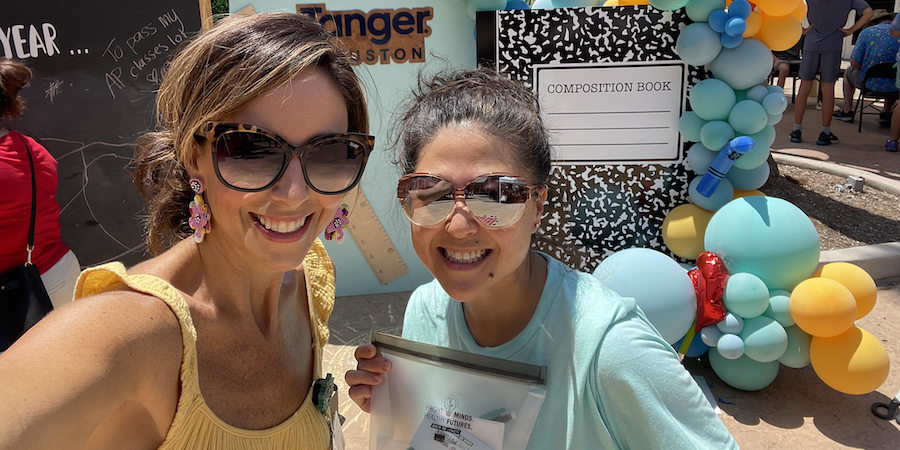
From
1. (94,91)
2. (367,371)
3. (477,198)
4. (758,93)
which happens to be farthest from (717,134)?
(94,91)

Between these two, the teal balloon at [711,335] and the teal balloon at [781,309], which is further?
the teal balloon at [711,335]

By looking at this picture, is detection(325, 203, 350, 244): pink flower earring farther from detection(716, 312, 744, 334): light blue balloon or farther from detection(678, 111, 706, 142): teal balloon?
detection(678, 111, 706, 142): teal balloon

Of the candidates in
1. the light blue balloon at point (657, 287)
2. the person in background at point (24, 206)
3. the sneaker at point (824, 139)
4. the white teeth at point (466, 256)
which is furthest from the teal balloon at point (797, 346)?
the sneaker at point (824, 139)

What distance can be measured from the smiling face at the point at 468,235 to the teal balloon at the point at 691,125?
8.32 feet

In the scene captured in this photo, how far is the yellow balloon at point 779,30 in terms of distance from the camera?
3.34 meters

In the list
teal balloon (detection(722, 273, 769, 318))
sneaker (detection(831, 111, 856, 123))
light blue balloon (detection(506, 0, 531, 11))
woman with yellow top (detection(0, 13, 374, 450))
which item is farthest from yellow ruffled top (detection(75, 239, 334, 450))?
sneaker (detection(831, 111, 856, 123))

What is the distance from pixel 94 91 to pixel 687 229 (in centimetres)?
423

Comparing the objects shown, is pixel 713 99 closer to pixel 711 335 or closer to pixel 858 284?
pixel 858 284

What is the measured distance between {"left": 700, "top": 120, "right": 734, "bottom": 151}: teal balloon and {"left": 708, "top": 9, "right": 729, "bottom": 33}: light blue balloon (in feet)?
1.78

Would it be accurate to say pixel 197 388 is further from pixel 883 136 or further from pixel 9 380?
pixel 883 136

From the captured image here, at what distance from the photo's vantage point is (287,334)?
64.7 inches

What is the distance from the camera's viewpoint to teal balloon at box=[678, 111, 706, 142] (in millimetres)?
3604

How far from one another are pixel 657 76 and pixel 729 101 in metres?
0.46

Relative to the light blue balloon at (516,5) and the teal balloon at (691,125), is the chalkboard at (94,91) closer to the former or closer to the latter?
the light blue balloon at (516,5)
